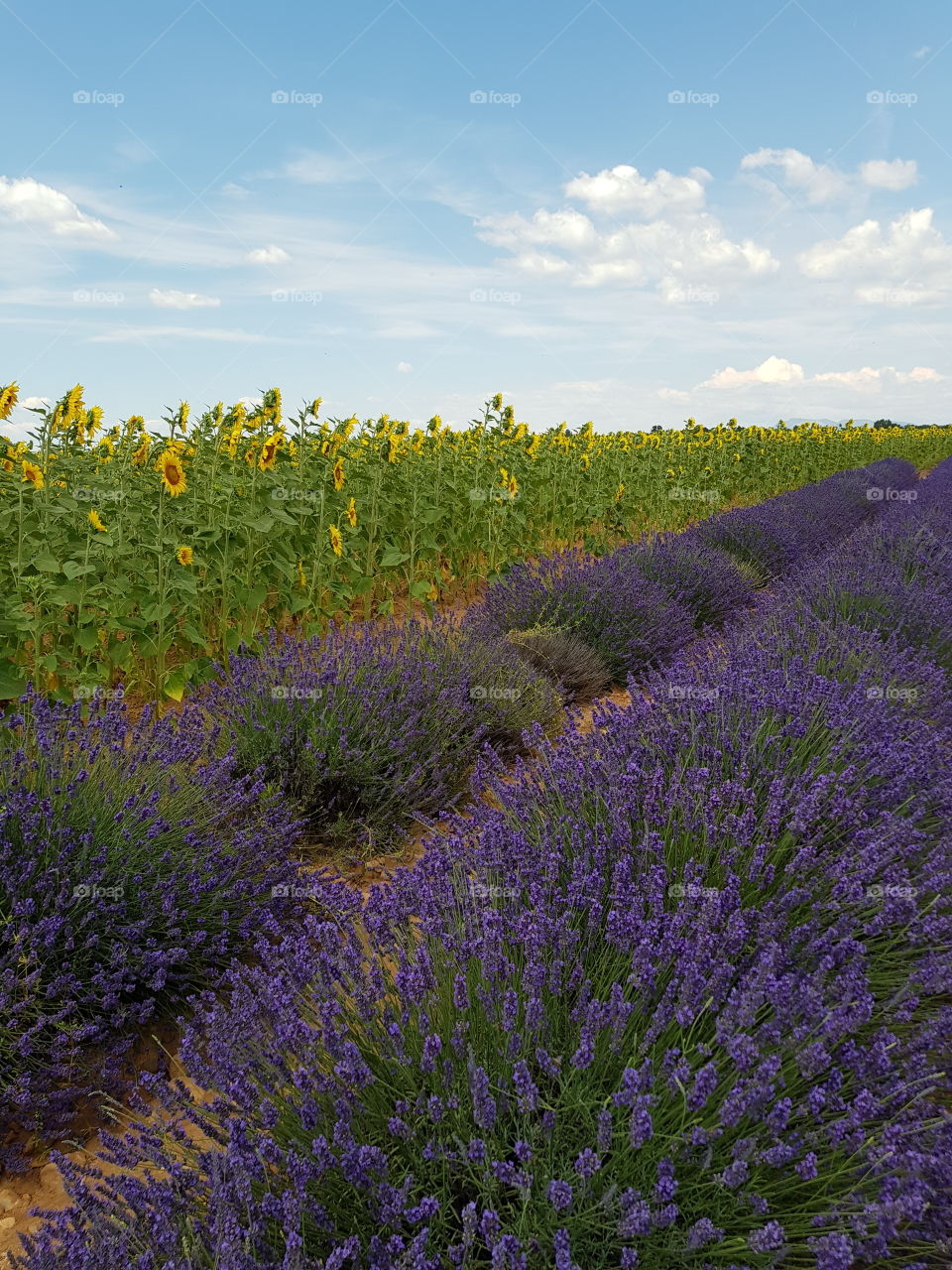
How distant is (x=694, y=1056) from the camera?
1513mm

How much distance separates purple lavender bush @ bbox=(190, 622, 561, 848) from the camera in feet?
10.8

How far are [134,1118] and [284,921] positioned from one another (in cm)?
70

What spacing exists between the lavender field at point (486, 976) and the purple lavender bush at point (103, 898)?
0.01 metres

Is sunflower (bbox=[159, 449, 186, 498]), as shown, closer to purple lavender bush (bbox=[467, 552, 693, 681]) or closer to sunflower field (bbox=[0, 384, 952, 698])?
sunflower field (bbox=[0, 384, 952, 698])

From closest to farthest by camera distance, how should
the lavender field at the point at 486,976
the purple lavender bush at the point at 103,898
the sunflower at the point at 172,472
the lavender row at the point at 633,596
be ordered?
the lavender field at the point at 486,976 < the purple lavender bush at the point at 103,898 < the sunflower at the point at 172,472 < the lavender row at the point at 633,596

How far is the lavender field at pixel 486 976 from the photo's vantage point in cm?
128

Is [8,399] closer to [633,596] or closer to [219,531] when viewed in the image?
[219,531]

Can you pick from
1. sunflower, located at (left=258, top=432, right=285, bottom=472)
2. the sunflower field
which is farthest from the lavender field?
sunflower, located at (left=258, top=432, right=285, bottom=472)

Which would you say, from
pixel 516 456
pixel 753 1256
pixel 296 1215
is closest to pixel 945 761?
pixel 753 1256

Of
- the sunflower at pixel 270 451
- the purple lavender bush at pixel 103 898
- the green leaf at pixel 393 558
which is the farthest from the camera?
the green leaf at pixel 393 558

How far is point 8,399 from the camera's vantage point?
165 inches

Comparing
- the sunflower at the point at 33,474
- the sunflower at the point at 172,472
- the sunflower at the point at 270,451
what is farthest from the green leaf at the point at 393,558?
the sunflower at the point at 33,474

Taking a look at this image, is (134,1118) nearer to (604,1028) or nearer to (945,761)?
(604,1028)

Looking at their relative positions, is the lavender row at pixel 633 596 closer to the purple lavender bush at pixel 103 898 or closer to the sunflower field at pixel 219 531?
the sunflower field at pixel 219 531
